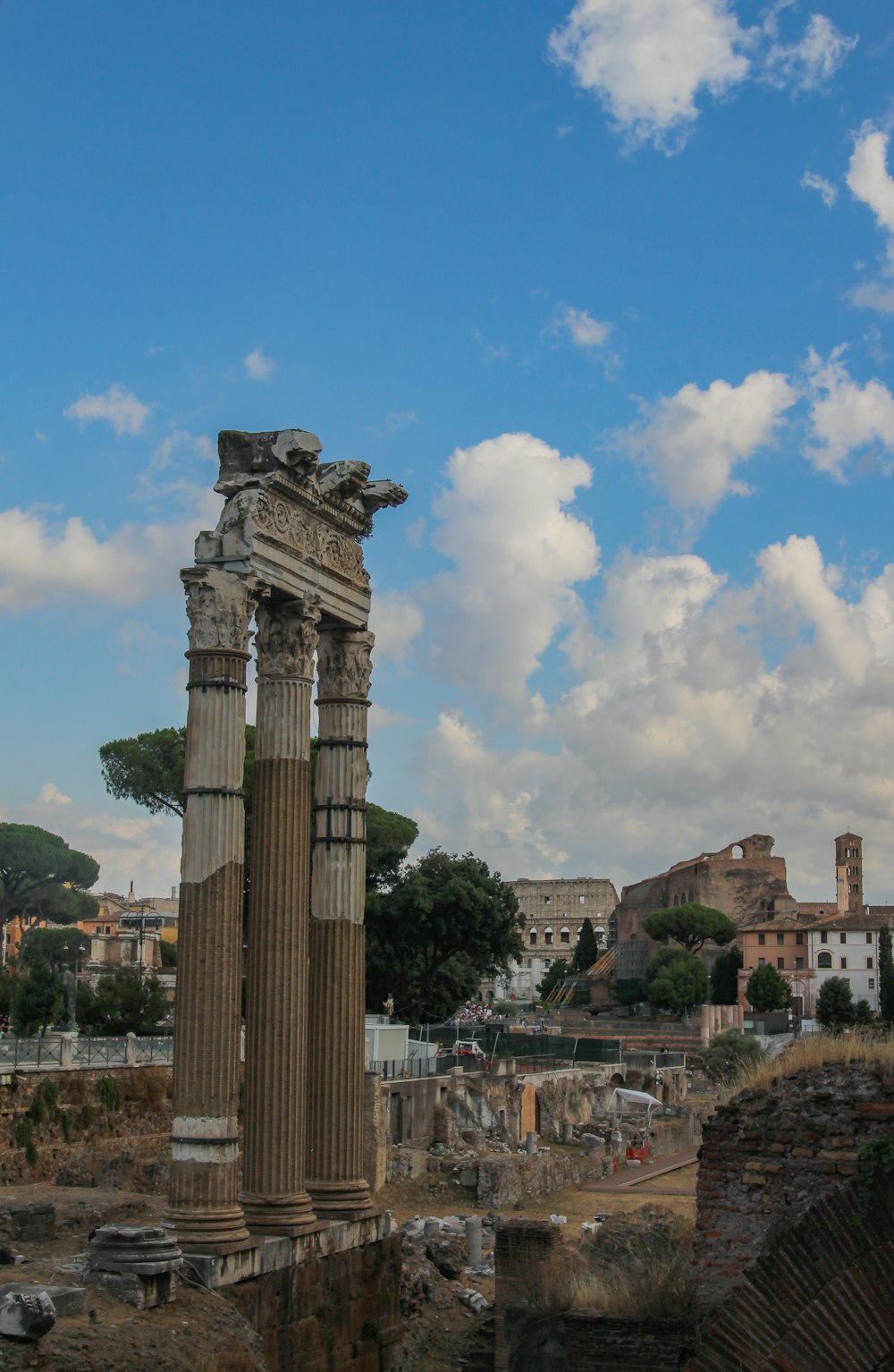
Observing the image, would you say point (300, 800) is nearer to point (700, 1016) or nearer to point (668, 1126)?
point (668, 1126)

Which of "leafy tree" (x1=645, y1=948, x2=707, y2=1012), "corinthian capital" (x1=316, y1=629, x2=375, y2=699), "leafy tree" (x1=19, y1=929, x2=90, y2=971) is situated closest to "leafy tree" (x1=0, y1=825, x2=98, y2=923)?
"leafy tree" (x1=19, y1=929, x2=90, y2=971)

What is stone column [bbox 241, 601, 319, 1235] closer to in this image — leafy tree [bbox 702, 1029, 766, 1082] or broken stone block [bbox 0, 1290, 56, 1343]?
broken stone block [bbox 0, 1290, 56, 1343]

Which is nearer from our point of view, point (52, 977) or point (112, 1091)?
point (112, 1091)

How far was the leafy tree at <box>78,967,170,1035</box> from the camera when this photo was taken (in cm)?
3331

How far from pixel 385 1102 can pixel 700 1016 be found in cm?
4281

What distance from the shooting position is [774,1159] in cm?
1000

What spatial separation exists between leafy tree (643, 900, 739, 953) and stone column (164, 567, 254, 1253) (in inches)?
3322

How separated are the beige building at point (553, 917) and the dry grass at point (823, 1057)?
397ft

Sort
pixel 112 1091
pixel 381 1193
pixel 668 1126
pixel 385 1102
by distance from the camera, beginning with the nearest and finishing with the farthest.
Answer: pixel 112 1091, pixel 381 1193, pixel 385 1102, pixel 668 1126

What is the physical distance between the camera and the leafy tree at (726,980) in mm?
82125

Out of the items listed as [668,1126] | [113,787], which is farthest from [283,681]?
[113,787]

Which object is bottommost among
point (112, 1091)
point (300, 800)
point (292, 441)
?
point (112, 1091)

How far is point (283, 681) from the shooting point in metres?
13.6

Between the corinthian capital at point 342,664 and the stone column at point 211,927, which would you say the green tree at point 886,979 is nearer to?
the corinthian capital at point 342,664
